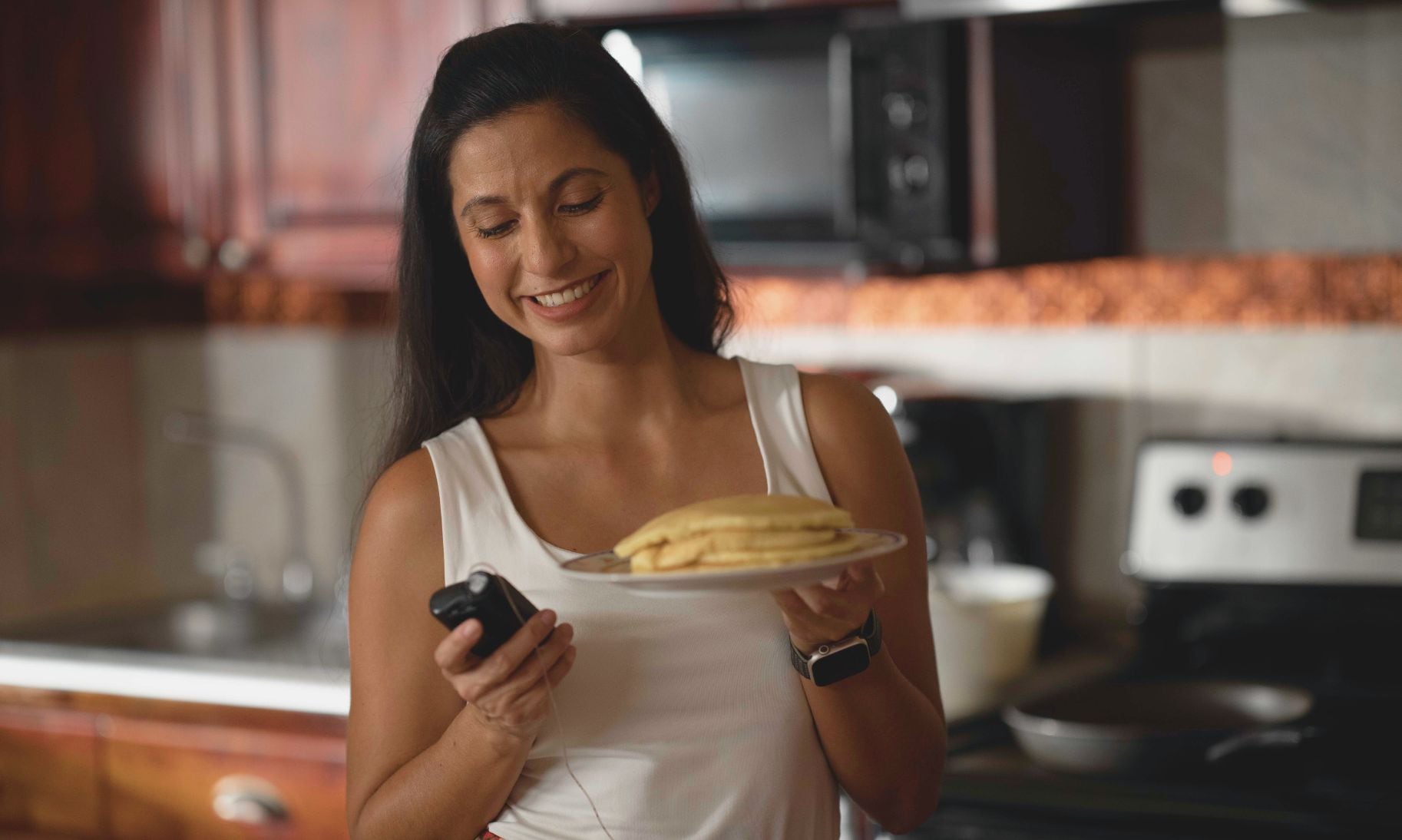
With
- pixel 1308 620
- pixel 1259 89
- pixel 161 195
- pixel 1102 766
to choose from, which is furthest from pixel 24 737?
pixel 1259 89

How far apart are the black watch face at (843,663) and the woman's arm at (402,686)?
0.24m

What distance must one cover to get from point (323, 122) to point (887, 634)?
1630 millimetres

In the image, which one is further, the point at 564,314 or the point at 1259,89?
the point at 1259,89

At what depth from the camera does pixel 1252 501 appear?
2.10 m

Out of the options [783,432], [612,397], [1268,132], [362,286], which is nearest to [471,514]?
[612,397]

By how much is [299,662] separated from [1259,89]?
1.77m

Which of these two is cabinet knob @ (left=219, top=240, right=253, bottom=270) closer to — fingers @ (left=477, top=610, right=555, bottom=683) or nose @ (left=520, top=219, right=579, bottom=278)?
nose @ (left=520, top=219, right=579, bottom=278)

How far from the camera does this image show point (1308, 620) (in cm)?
206

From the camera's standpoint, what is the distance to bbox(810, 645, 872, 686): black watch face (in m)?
1.15

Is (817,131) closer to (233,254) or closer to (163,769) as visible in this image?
(233,254)

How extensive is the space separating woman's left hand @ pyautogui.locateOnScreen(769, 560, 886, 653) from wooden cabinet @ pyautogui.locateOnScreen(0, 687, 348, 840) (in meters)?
1.36

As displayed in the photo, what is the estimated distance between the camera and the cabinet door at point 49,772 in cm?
248

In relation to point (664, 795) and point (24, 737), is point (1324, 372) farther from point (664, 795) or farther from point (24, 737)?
point (24, 737)

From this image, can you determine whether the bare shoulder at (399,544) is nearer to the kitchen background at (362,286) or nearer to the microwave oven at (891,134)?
the kitchen background at (362,286)
